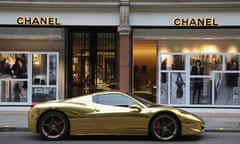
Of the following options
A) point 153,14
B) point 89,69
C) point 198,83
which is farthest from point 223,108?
point 89,69

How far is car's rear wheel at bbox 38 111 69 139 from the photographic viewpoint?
12.1 metres

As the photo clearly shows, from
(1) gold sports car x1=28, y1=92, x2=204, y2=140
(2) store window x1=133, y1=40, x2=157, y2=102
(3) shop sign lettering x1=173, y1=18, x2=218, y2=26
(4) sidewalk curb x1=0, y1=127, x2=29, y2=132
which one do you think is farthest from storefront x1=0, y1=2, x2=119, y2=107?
(1) gold sports car x1=28, y1=92, x2=204, y2=140

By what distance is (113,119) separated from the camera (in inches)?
469

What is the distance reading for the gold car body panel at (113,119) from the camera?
1191cm

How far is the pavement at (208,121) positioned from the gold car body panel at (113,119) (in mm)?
2452

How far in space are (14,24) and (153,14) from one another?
18.5ft

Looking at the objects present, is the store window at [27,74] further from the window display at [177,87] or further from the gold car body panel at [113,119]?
the gold car body panel at [113,119]

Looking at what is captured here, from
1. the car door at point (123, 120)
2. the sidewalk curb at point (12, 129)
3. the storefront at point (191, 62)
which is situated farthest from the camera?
the storefront at point (191, 62)

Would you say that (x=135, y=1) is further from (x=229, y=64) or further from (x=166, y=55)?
(x=229, y=64)

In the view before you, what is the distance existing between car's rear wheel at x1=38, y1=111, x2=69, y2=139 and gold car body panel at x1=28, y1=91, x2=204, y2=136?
0.12 metres

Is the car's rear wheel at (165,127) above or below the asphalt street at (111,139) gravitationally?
above

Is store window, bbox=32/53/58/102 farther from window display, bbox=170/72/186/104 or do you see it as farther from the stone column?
window display, bbox=170/72/186/104

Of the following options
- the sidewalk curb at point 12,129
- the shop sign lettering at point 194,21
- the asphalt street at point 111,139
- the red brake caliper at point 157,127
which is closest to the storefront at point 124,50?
the shop sign lettering at point 194,21

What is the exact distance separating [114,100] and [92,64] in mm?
8415
